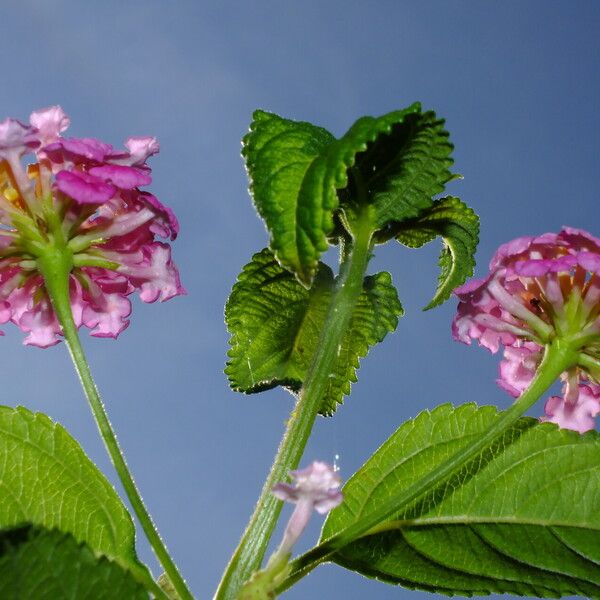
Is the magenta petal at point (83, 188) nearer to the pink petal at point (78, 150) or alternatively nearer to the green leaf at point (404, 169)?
the pink petal at point (78, 150)

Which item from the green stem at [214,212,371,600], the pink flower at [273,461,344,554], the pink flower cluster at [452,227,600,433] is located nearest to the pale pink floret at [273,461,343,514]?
the pink flower at [273,461,344,554]

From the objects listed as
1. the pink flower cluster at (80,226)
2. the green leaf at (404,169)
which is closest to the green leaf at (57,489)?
the pink flower cluster at (80,226)

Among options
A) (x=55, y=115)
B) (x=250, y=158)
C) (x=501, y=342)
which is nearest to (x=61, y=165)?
(x=55, y=115)

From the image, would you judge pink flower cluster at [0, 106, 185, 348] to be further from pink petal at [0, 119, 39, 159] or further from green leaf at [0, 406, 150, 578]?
green leaf at [0, 406, 150, 578]

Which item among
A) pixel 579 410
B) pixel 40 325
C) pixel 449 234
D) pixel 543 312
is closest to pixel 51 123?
pixel 40 325

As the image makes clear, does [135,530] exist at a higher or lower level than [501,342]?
lower

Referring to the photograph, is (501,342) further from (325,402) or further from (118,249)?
(118,249)
